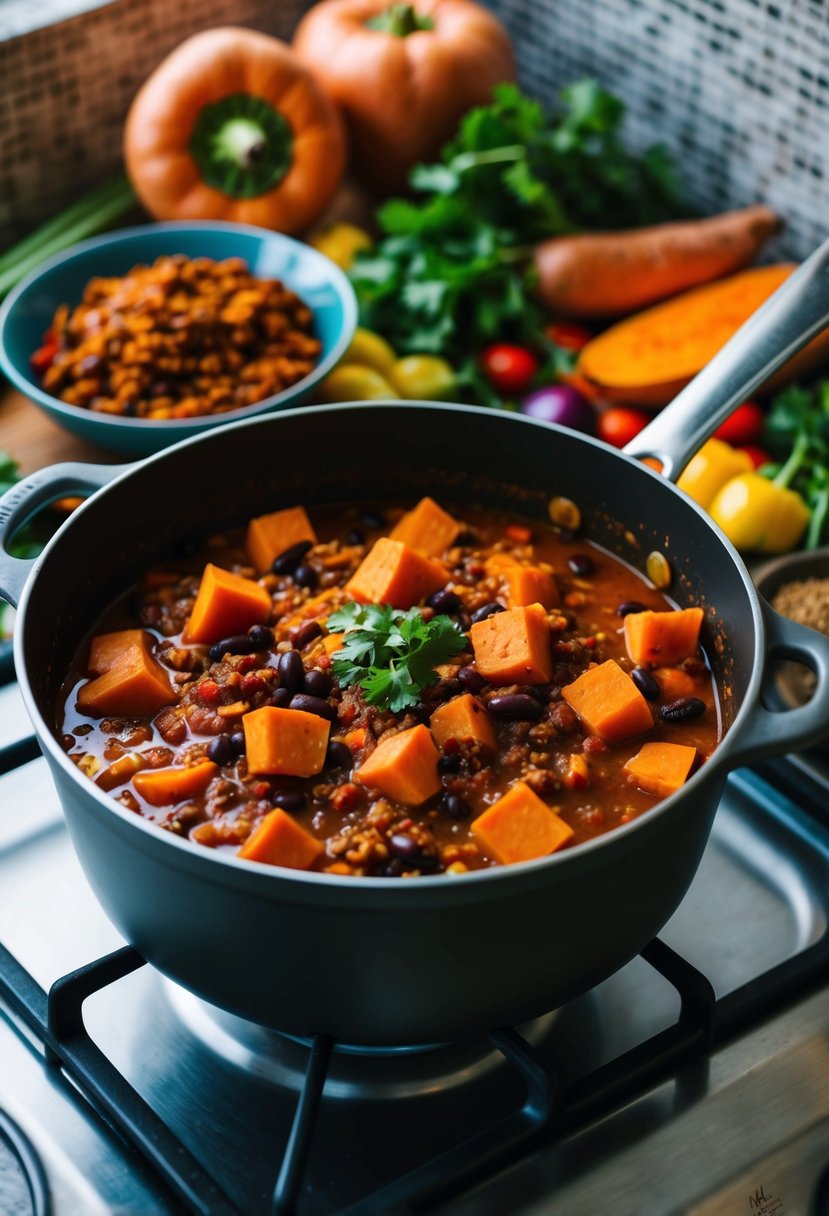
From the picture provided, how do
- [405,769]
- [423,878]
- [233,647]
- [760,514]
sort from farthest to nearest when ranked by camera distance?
1. [760,514]
2. [233,647]
3. [405,769]
4. [423,878]

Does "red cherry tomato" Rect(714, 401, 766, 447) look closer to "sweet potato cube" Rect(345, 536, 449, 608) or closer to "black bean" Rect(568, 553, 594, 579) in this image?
"black bean" Rect(568, 553, 594, 579)

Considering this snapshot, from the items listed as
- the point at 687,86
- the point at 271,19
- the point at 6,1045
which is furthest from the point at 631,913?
the point at 271,19

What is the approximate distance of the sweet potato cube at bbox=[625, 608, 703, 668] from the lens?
1.62 meters

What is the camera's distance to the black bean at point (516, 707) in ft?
4.88

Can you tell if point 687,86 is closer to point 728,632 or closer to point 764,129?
point 764,129

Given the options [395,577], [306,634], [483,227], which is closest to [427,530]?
[395,577]

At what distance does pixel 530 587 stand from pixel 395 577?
0.19 meters

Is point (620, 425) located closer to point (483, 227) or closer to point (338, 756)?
point (483, 227)

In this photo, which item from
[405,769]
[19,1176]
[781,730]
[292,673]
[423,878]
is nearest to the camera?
[423,878]

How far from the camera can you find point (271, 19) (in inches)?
119

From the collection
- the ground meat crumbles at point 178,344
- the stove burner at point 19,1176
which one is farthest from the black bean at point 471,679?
the ground meat crumbles at point 178,344

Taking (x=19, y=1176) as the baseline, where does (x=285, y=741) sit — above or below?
above

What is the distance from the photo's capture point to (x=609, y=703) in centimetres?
152

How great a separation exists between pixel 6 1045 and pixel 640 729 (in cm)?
81
